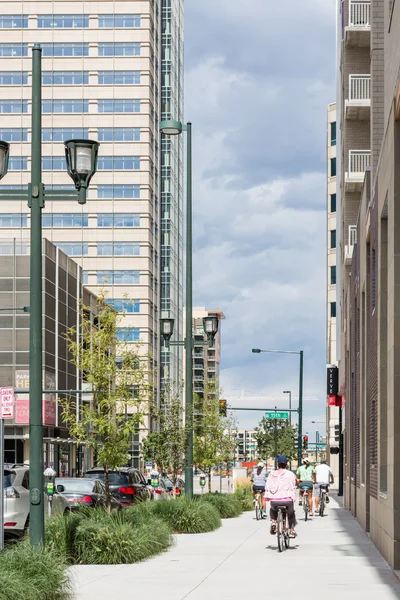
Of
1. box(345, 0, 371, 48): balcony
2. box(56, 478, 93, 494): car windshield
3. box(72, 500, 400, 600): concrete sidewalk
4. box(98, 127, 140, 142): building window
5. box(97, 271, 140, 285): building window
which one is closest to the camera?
box(72, 500, 400, 600): concrete sidewalk

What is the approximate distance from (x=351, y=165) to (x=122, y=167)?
6983cm

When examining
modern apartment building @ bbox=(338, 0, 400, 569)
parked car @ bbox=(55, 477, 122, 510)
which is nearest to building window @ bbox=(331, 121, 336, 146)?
modern apartment building @ bbox=(338, 0, 400, 569)

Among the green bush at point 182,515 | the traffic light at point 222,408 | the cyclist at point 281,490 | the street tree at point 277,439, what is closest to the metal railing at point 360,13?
the traffic light at point 222,408

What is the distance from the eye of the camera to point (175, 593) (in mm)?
14586

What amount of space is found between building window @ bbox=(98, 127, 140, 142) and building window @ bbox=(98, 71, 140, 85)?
4.63 m

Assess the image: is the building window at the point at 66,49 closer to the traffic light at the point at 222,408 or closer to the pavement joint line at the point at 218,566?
the traffic light at the point at 222,408

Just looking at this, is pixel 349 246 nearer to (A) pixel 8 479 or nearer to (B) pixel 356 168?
(B) pixel 356 168

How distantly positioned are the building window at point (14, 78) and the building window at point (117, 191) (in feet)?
42.4

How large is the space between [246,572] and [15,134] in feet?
333

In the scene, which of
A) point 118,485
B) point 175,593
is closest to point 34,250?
point 175,593

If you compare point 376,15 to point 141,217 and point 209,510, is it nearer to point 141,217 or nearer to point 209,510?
point 209,510

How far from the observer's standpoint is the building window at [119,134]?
119m

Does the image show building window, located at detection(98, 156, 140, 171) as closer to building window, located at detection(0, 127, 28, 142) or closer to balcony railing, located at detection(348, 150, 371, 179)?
building window, located at detection(0, 127, 28, 142)

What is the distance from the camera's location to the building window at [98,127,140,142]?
11888 cm
